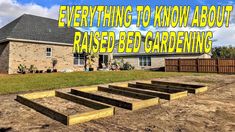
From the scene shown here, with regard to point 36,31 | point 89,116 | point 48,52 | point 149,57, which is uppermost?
point 36,31

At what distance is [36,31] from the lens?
838 inches

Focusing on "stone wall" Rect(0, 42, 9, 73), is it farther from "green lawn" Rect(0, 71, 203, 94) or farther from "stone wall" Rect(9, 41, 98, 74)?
"green lawn" Rect(0, 71, 203, 94)

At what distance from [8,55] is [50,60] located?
3.88 meters

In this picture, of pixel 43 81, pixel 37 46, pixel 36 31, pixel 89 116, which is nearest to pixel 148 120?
pixel 89 116

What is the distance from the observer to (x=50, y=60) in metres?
20.7

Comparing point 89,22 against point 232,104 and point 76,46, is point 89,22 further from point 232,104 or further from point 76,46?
point 232,104

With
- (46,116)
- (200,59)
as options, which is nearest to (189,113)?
(46,116)

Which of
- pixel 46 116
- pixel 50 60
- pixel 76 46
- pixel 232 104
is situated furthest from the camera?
pixel 76 46

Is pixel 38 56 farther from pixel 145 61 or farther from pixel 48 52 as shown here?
pixel 145 61

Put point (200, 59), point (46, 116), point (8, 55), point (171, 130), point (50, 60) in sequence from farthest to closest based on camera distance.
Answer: point (200, 59) < point (50, 60) < point (8, 55) < point (46, 116) < point (171, 130)

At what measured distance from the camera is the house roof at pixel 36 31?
19359 mm

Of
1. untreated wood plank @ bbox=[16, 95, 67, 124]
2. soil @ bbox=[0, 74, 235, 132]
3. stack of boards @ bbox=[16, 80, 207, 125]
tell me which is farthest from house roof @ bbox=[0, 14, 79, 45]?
soil @ bbox=[0, 74, 235, 132]

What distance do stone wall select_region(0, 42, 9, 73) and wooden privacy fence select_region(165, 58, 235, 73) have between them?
18.8m

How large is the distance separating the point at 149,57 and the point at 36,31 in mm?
16165
